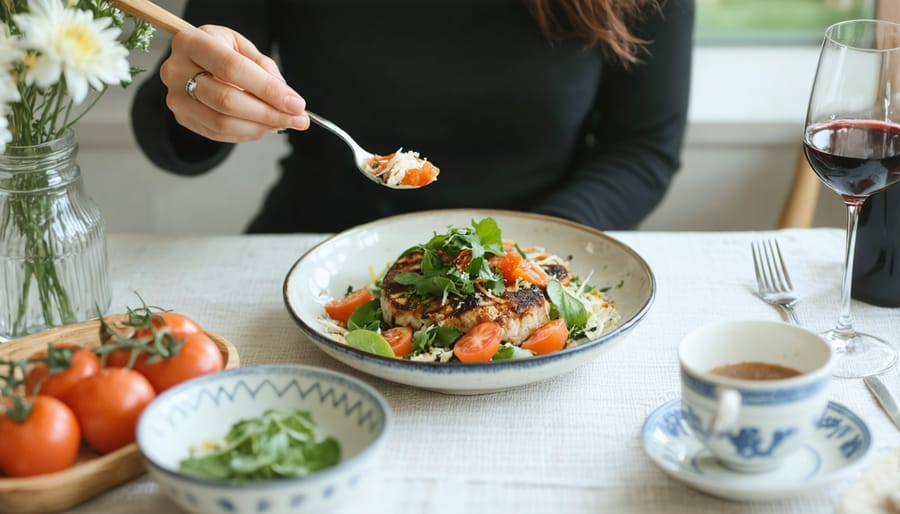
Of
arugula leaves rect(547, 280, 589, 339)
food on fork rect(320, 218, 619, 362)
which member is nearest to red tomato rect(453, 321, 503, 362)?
food on fork rect(320, 218, 619, 362)

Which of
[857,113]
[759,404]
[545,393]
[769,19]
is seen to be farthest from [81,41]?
[769,19]

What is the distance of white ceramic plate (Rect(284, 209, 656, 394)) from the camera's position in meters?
1.06

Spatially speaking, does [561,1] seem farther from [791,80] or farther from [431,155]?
[791,80]

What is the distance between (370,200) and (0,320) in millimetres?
914

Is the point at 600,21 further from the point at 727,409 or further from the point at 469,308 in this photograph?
the point at 727,409

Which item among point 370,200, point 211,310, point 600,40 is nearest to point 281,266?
point 211,310

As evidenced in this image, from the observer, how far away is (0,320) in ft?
4.14

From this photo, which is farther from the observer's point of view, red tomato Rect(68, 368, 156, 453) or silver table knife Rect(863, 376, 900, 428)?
silver table knife Rect(863, 376, 900, 428)

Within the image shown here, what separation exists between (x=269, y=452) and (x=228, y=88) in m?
0.60

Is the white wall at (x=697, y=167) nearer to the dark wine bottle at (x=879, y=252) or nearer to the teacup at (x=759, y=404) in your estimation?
the dark wine bottle at (x=879, y=252)

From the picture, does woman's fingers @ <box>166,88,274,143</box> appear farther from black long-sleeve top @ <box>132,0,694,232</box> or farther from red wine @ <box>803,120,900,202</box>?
red wine @ <box>803,120,900,202</box>

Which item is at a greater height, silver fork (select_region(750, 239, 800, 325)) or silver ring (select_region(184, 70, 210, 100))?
silver ring (select_region(184, 70, 210, 100))

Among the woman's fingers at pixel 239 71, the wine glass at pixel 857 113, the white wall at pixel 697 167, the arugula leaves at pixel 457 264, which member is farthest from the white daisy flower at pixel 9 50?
the white wall at pixel 697 167

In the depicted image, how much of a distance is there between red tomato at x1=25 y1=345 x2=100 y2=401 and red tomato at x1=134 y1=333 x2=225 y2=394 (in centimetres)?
5
